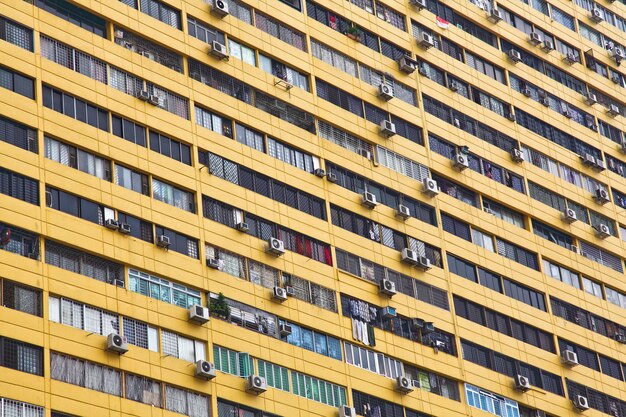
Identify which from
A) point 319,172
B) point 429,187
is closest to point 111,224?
point 319,172

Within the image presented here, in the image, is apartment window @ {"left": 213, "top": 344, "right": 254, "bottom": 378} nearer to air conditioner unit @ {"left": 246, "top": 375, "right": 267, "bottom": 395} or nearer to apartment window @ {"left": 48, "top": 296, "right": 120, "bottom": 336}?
air conditioner unit @ {"left": 246, "top": 375, "right": 267, "bottom": 395}

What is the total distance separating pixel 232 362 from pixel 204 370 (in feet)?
6.42

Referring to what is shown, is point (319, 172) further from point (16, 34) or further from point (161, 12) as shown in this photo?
point (16, 34)

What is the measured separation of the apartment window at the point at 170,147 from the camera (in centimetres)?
5647

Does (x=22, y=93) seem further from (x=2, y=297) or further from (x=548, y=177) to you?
(x=548, y=177)

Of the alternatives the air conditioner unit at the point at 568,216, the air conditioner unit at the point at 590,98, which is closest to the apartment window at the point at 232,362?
the air conditioner unit at the point at 568,216

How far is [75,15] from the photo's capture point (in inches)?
2221

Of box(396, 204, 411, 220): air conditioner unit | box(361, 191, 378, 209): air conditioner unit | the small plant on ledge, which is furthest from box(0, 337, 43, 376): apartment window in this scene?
the small plant on ledge

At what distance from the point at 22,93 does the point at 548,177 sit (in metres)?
29.7

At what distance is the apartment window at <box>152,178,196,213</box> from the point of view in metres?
55.5

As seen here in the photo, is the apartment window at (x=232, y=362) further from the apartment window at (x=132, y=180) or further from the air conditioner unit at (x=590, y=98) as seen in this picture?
the air conditioner unit at (x=590, y=98)

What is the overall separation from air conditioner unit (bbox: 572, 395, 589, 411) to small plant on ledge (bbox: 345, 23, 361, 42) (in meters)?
18.5

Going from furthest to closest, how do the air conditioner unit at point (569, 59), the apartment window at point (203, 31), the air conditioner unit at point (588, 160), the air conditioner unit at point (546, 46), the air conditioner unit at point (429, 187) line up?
the air conditioner unit at point (569, 59) → the air conditioner unit at point (546, 46) → the air conditioner unit at point (588, 160) → the air conditioner unit at point (429, 187) → the apartment window at point (203, 31)

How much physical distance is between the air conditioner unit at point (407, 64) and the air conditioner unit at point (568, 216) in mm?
10435
